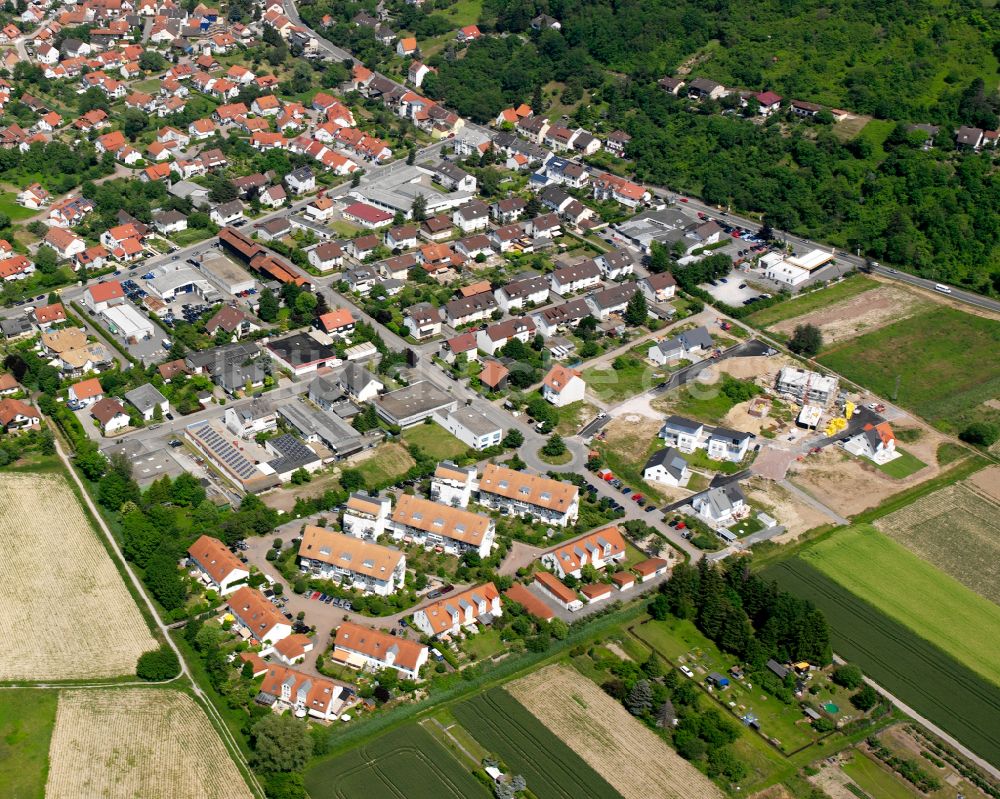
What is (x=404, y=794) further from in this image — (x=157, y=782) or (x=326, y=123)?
(x=326, y=123)

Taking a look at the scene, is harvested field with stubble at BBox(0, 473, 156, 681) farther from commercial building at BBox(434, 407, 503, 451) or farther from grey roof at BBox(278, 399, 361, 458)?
commercial building at BBox(434, 407, 503, 451)

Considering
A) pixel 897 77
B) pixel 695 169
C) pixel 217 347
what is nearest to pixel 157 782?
pixel 217 347

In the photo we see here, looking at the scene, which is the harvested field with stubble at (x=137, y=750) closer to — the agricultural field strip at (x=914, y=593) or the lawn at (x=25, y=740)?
the lawn at (x=25, y=740)

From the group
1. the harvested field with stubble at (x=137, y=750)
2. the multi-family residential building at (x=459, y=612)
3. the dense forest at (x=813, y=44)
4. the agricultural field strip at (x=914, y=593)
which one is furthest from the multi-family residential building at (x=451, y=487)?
the dense forest at (x=813, y=44)

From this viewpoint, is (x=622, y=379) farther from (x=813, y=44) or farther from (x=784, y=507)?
(x=813, y=44)

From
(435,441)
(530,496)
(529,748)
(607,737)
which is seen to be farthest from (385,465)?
(607,737)
